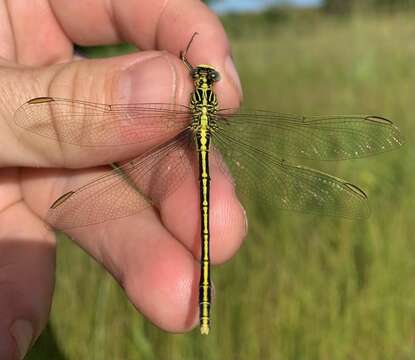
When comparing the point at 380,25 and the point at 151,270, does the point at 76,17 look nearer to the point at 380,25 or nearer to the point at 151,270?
the point at 151,270

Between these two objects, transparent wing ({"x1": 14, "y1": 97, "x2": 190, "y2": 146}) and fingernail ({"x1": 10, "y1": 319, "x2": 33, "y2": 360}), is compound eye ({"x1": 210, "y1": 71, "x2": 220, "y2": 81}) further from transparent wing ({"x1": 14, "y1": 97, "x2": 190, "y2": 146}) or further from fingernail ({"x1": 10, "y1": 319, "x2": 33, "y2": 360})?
fingernail ({"x1": 10, "y1": 319, "x2": 33, "y2": 360})

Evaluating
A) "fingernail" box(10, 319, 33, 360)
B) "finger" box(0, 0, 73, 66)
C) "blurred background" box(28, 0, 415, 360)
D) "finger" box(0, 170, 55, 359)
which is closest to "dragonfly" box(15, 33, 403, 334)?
"finger" box(0, 170, 55, 359)

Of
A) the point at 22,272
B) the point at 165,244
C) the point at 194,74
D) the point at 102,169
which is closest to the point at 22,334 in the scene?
the point at 22,272

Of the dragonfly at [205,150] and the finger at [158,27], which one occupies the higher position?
the finger at [158,27]

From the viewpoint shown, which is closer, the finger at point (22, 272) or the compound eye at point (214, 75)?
the finger at point (22, 272)

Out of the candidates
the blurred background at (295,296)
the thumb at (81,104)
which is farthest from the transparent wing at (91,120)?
the blurred background at (295,296)

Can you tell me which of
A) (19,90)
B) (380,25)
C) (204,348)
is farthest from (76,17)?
(380,25)

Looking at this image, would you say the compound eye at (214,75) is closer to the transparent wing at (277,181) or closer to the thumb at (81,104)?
the thumb at (81,104)
